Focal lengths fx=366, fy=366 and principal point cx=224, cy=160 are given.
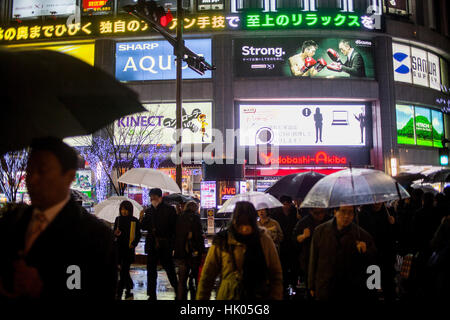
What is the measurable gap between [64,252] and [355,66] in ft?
80.0

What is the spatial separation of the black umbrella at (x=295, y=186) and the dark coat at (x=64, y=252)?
5517 millimetres


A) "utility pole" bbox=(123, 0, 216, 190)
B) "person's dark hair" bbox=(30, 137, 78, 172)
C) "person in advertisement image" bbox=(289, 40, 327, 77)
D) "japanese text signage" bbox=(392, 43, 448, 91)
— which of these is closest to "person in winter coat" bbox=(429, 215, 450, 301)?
"person's dark hair" bbox=(30, 137, 78, 172)

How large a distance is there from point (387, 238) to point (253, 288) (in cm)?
383

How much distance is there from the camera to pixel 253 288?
3301 mm

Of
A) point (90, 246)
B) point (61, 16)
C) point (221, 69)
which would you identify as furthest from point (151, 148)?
point (90, 246)

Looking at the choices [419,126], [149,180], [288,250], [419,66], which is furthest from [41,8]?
[419,126]

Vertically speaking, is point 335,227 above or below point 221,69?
below

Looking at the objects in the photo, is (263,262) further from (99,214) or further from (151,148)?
(151,148)

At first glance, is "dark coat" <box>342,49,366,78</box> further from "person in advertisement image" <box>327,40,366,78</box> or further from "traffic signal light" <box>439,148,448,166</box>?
"traffic signal light" <box>439,148,448,166</box>

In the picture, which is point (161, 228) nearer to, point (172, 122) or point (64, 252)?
point (64, 252)

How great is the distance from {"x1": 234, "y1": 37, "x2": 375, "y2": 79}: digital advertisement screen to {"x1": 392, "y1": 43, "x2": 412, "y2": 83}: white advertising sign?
3758 mm

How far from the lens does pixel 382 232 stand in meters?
6.17

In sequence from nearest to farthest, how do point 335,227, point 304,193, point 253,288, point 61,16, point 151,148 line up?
point 253,288 < point 335,227 < point 304,193 < point 151,148 < point 61,16

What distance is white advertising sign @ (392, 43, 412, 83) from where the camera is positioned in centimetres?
2431
